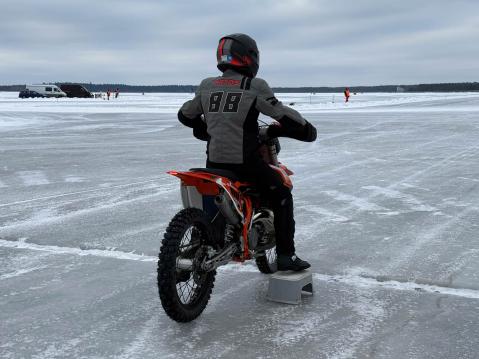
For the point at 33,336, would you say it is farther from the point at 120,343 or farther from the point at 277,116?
the point at 277,116

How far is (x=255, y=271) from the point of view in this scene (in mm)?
5488

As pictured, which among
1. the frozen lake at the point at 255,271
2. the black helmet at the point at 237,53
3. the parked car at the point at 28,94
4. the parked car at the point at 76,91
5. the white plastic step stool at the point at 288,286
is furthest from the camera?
the parked car at the point at 76,91

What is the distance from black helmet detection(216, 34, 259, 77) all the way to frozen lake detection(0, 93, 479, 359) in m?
1.76

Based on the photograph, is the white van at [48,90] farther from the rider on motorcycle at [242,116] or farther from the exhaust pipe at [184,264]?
the exhaust pipe at [184,264]

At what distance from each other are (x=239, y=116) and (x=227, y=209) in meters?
0.66

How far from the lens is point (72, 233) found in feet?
22.6

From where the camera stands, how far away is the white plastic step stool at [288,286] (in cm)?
460

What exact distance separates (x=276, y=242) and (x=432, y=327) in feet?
4.23

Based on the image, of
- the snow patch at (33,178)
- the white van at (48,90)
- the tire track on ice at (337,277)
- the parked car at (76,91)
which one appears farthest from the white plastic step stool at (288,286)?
the parked car at (76,91)

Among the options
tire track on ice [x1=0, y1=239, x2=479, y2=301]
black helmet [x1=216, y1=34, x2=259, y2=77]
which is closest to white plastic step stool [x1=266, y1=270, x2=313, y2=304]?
tire track on ice [x1=0, y1=239, x2=479, y2=301]

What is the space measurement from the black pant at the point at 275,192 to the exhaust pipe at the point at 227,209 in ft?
0.77

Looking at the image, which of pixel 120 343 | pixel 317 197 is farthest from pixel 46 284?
pixel 317 197

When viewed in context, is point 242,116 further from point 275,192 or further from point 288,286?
point 288,286

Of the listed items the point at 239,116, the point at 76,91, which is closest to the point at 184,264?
the point at 239,116
